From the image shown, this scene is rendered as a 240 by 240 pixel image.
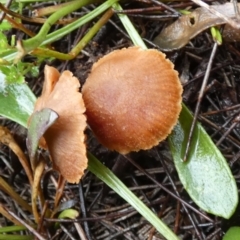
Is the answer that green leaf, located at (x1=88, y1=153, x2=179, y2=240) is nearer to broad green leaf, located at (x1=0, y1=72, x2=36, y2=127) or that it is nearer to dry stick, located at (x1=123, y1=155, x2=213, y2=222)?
dry stick, located at (x1=123, y1=155, x2=213, y2=222)

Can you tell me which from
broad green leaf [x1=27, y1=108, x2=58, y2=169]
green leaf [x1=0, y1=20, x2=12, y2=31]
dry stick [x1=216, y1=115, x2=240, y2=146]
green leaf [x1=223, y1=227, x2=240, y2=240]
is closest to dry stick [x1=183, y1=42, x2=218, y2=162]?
dry stick [x1=216, y1=115, x2=240, y2=146]

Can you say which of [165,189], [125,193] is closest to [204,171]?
[165,189]

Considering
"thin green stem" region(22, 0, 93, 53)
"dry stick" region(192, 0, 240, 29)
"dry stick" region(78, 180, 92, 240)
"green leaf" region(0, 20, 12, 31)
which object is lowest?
"dry stick" region(78, 180, 92, 240)

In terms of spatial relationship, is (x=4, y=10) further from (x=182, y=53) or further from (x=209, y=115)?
(x=209, y=115)

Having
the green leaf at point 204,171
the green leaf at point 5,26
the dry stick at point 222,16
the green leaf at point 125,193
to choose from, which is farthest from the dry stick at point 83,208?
the dry stick at point 222,16

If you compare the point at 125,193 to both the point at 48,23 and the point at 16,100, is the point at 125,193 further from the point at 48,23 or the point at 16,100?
the point at 48,23

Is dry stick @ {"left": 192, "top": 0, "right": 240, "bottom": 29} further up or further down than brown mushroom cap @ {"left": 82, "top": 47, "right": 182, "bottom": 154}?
further up
